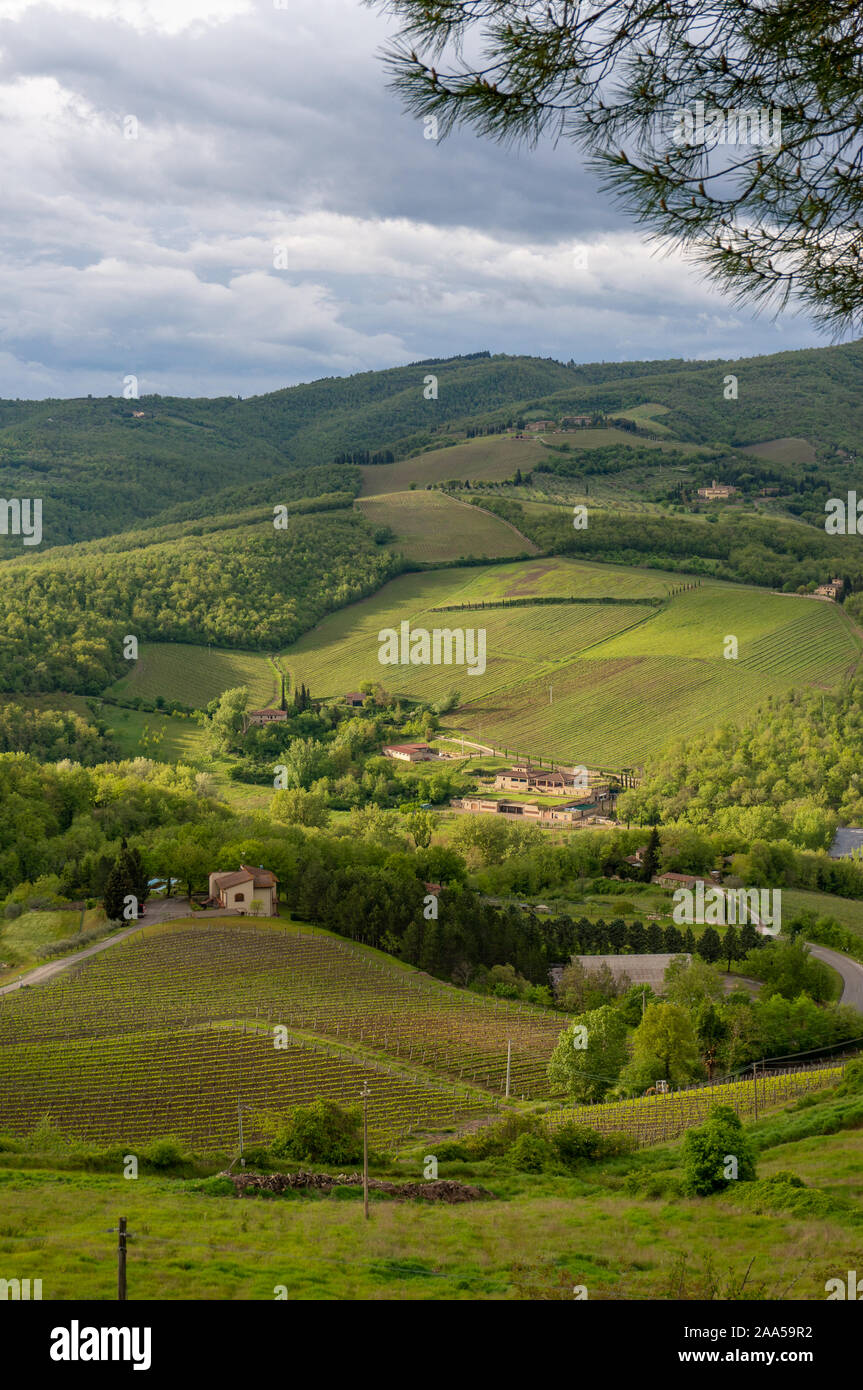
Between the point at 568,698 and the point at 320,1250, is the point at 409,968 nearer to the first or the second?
the point at 320,1250

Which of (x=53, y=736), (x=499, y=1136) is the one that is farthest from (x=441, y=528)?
(x=499, y=1136)

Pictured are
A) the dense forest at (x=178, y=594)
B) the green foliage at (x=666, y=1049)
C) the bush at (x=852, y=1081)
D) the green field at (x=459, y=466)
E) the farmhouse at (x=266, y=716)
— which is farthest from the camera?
the green field at (x=459, y=466)

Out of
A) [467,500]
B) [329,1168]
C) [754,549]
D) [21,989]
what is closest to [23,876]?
[21,989]

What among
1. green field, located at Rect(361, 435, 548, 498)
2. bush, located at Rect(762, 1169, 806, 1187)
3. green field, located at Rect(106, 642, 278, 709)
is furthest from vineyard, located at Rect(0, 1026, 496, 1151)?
green field, located at Rect(361, 435, 548, 498)

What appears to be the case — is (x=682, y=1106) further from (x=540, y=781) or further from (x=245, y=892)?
(x=540, y=781)

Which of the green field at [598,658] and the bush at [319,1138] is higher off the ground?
the green field at [598,658]

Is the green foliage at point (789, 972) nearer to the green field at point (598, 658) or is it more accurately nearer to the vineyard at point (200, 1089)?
the vineyard at point (200, 1089)

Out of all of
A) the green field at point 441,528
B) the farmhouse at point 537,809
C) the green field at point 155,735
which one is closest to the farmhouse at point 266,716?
the green field at point 155,735
